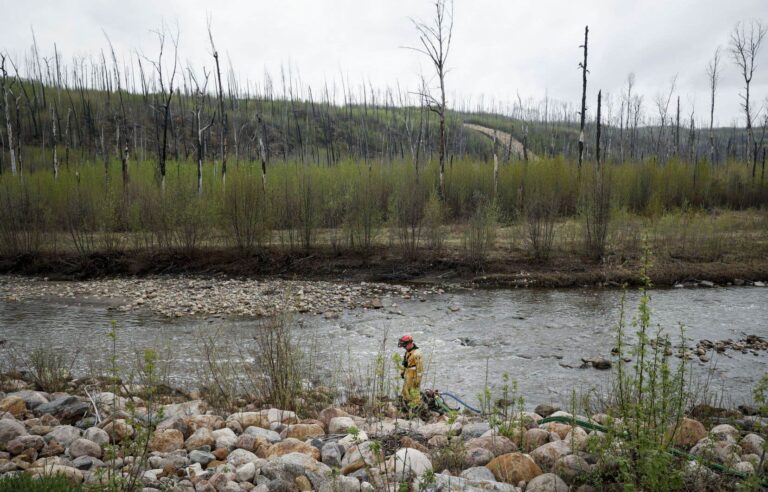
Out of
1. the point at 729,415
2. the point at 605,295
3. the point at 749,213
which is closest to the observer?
the point at 729,415

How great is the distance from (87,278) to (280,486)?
1754cm

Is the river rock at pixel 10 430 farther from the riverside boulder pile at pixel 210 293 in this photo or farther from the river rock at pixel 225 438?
the riverside boulder pile at pixel 210 293

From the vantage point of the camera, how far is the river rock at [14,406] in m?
5.43

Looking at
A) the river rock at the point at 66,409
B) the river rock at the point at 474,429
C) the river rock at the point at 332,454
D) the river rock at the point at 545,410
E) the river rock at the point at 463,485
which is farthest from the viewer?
the river rock at the point at 545,410

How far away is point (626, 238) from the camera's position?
711 inches

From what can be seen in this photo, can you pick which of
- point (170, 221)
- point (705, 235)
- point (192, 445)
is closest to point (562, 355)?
point (192, 445)

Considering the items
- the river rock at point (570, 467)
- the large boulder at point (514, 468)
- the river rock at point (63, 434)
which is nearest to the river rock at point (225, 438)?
the river rock at point (63, 434)

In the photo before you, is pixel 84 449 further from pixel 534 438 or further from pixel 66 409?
pixel 534 438

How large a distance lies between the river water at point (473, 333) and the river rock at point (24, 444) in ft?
8.33

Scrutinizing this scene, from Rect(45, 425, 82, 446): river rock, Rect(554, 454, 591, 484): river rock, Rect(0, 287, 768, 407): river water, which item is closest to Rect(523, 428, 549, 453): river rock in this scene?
Rect(554, 454, 591, 484): river rock

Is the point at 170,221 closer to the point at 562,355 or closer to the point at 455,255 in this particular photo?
the point at 455,255

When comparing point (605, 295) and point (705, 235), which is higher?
point (705, 235)

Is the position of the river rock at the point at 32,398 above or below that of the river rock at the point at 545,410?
above

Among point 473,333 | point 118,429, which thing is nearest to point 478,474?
point 118,429
